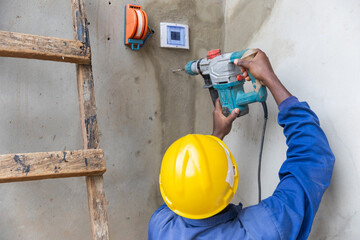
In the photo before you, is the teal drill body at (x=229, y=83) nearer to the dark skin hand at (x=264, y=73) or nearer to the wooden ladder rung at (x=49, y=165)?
the dark skin hand at (x=264, y=73)

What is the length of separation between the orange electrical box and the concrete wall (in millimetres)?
473

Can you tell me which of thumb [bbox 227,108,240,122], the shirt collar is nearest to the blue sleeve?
the shirt collar

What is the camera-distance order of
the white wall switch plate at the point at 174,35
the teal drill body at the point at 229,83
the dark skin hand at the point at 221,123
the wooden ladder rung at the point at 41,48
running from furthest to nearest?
1. the white wall switch plate at the point at 174,35
2. the dark skin hand at the point at 221,123
3. the teal drill body at the point at 229,83
4. the wooden ladder rung at the point at 41,48

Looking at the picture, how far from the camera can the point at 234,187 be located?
2.95ft

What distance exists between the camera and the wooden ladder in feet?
2.81

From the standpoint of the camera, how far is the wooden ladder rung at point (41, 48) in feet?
2.91

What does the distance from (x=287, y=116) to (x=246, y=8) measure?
2.19ft

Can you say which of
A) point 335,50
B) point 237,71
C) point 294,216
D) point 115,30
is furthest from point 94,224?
point 335,50

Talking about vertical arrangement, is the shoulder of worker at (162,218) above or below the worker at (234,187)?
below

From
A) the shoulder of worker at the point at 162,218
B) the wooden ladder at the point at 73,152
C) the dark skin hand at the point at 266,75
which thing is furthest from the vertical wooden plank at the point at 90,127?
the dark skin hand at the point at 266,75

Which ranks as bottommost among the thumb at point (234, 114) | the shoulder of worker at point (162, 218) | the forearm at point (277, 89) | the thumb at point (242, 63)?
the shoulder of worker at point (162, 218)

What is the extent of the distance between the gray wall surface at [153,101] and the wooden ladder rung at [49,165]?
0.37 metres

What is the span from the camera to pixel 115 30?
1316 mm

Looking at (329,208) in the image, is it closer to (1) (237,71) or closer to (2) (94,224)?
(1) (237,71)
